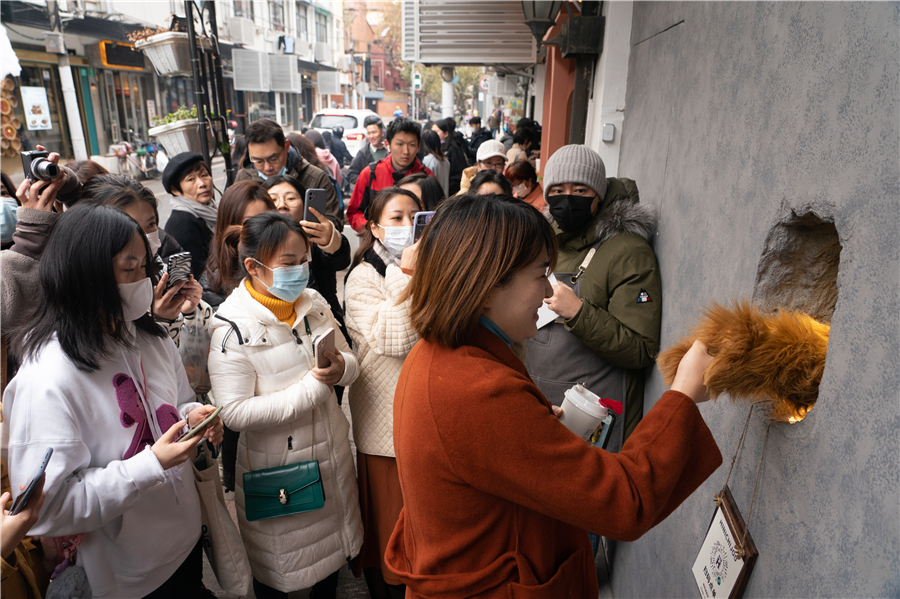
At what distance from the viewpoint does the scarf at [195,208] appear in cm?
359

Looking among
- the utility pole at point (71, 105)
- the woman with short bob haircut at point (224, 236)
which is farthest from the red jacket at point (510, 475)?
the utility pole at point (71, 105)

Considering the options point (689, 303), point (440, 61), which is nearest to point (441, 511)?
point (689, 303)

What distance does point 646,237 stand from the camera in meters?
2.44

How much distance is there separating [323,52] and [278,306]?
40891 mm

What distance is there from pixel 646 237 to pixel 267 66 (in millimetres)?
28135

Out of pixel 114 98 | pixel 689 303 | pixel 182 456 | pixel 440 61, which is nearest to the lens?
pixel 182 456

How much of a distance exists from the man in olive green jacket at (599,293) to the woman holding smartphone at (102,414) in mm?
1377

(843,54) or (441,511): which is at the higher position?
(843,54)

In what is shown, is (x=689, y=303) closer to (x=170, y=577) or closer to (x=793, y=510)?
(x=793, y=510)

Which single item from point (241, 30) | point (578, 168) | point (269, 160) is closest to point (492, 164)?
point (269, 160)

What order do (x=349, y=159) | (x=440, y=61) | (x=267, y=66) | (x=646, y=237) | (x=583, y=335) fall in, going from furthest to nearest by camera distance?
(x=267, y=66) → (x=349, y=159) → (x=440, y=61) → (x=646, y=237) → (x=583, y=335)

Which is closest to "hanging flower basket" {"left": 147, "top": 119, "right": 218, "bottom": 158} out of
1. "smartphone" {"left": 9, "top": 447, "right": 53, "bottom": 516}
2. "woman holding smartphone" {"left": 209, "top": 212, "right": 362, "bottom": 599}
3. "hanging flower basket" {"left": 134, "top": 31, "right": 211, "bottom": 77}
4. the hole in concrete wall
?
"hanging flower basket" {"left": 134, "top": 31, "right": 211, "bottom": 77}

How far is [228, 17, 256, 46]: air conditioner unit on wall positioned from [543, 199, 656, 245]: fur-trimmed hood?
27.0m

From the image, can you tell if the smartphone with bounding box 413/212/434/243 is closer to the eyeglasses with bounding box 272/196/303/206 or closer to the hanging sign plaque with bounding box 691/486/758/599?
the eyeglasses with bounding box 272/196/303/206
